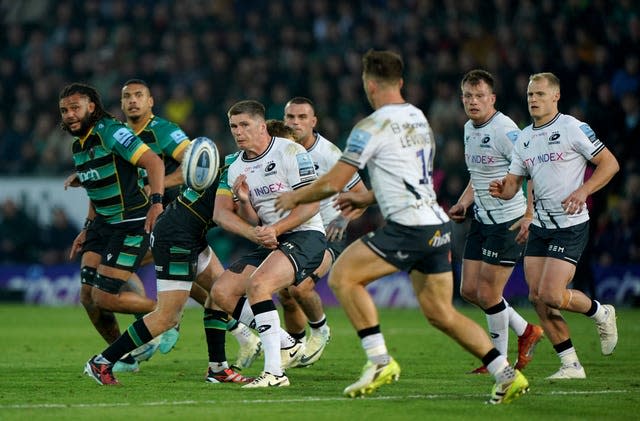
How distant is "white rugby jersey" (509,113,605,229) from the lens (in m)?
10.3

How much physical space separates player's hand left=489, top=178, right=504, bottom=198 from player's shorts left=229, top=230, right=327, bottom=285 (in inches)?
62.0

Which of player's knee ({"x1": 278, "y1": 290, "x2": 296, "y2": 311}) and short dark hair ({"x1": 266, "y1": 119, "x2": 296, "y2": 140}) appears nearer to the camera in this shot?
short dark hair ({"x1": 266, "y1": 119, "x2": 296, "y2": 140})

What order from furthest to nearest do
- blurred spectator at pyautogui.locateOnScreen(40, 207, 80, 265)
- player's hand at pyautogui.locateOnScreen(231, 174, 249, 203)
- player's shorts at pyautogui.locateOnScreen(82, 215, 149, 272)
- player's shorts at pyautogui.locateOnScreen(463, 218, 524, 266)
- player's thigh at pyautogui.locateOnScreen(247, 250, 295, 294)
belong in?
blurred spectator at pyautogui.locateOnScreen(40, 207, 80, 265) < player's shorts at pyautogui.locateOnScreen(82, 215, 149, 272) < player's shorts at pyautogui.locateOnScreen(463, 218, 524, 266) < player's hand at pyautogui.locateOnScreen(231, 174, 249, 203) < player's thigh at pyautogui.locateOnScreen(247, 250, 295, 294)

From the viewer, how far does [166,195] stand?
13.0 m

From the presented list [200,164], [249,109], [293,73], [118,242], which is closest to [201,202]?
[200,164]

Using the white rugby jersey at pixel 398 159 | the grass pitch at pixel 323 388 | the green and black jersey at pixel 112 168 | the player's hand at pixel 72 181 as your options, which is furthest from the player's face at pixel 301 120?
the white rugby jersey at pixel 398 159

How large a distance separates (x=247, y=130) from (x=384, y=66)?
75.8 inches

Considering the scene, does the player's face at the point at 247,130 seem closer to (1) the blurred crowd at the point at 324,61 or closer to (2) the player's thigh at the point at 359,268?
(2) the player's thigh at the point at 359,268

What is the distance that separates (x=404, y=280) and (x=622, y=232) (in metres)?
3.94

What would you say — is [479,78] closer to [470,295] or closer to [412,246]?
[470,295]

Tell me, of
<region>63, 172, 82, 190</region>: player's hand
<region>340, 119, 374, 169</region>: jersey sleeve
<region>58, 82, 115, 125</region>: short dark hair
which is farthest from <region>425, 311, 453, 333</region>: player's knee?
<region>63, 172, 82, 190</region>: player's hand

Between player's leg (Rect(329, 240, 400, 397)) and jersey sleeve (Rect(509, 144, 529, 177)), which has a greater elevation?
jersey sleeve (Rect(509, 144, 529, 177))

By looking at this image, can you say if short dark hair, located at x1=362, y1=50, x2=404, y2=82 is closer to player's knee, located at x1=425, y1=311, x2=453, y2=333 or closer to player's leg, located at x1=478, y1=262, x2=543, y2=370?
player's knee, located at x1=425, y1=311, x2=453, y2=333

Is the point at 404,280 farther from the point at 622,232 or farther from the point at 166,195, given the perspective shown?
the point at 166,195
